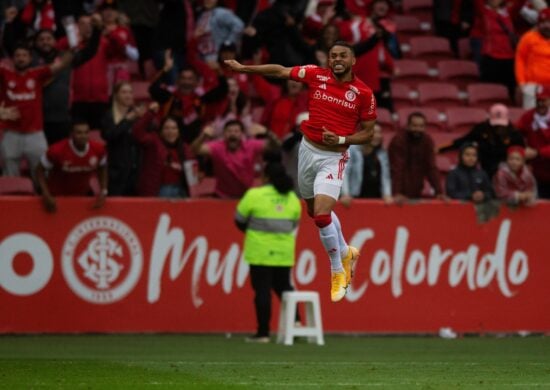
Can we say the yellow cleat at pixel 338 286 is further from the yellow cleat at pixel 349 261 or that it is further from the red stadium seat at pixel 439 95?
the red stadium seat at pixel 439 95

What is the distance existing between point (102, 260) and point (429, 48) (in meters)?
8.21

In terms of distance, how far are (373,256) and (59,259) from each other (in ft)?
12.4

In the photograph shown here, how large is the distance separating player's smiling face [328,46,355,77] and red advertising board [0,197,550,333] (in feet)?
18.6

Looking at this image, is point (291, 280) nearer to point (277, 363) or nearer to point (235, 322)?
point (235, 322)

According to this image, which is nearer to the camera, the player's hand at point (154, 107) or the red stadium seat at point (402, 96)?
the player's hand at point (154, 107)

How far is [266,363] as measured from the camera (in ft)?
46.5

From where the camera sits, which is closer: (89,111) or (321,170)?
(321,170)

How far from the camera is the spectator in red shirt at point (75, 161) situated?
1752cm

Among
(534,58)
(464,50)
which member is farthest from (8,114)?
(464,50)

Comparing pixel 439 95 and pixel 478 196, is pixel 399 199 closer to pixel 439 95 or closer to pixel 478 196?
pixel 478 196

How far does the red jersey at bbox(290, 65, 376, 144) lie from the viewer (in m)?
13.0

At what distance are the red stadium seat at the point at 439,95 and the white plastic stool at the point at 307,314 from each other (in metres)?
6.54

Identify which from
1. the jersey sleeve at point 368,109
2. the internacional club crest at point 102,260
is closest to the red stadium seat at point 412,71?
the internacional club crest at point 102,260

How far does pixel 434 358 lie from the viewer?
49.5 ft
